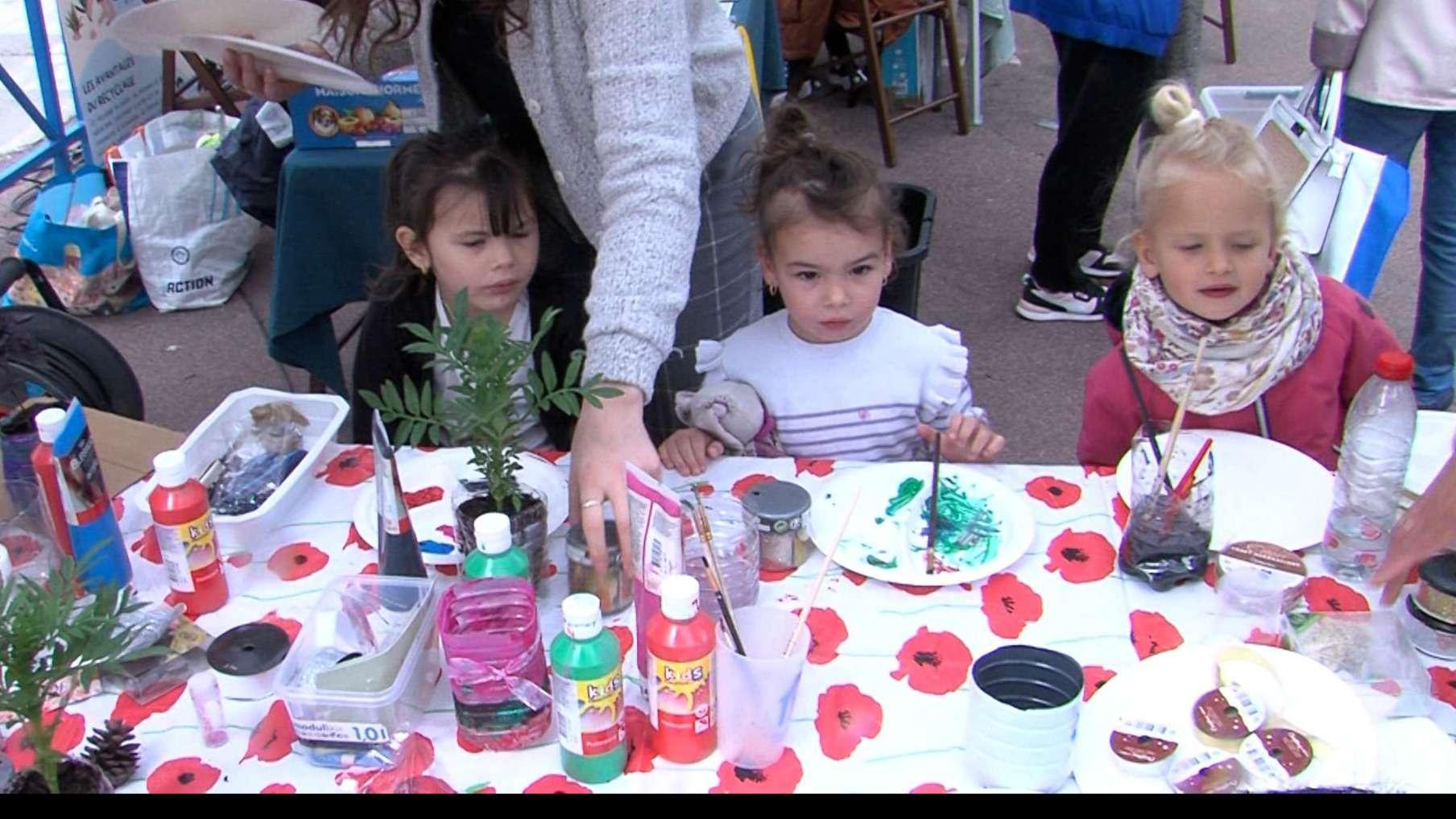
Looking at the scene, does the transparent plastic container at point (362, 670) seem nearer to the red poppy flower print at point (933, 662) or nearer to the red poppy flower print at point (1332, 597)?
the red poppy flower print at point (933, 662)

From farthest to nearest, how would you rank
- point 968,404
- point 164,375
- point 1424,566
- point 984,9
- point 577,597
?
point 984,9 < point 164,375 < point 968,404 < point 1424,566 < point 577,597

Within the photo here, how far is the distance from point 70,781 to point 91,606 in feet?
0.56

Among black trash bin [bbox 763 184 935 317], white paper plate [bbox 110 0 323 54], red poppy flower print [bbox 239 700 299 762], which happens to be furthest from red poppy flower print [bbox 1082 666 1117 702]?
white paper plate [bbox 110 0 323 54]

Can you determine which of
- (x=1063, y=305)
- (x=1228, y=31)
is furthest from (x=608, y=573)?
(x=1228, y=31)

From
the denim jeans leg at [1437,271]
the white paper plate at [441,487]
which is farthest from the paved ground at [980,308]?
the white paper plate at [441,487]

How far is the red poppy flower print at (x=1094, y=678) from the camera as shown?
1.34m

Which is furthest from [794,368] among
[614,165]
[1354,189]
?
[1354,189]

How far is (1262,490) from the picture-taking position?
1652 millimetres

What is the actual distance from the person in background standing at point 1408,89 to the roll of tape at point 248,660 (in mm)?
2532

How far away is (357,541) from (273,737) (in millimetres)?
386

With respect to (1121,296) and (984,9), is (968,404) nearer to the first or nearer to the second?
(1121,296)

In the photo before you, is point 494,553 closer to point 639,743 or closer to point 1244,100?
point 639,743

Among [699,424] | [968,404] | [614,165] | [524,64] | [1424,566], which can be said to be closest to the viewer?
[1424,566]

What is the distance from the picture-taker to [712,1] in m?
1.90
